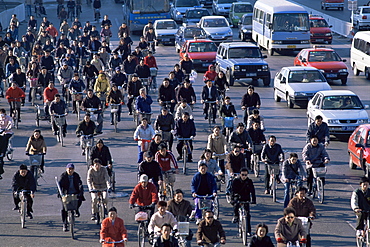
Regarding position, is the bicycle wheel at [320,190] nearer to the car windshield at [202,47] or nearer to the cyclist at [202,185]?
the cyclist at [202,185]

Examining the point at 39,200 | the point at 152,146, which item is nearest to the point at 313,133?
the point at 152,146

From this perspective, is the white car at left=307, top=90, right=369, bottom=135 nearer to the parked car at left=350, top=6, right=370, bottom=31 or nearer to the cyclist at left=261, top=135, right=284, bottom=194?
the cyclist at left=261, top=135, right=284, bottom=194

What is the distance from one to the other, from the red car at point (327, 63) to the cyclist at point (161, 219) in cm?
2160

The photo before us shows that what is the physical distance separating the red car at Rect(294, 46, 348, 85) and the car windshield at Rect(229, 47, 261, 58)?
78.9 inches

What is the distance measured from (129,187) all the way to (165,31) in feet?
101

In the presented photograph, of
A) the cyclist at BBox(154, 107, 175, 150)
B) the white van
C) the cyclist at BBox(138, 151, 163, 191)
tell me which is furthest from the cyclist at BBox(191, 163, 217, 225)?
the white van

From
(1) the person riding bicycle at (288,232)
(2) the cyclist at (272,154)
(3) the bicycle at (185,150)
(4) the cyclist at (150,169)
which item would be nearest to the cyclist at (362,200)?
(1) the person riding bicycle at (288,232)

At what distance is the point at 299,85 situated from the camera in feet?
100

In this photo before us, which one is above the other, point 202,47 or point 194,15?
point 202,47

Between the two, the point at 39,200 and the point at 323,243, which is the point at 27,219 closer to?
the point at 39,200

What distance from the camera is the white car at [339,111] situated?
973 inches

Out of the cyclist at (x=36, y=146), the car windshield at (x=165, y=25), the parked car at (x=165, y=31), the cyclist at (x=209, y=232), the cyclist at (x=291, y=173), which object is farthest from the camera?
the car windshield at (x=165, y=25)

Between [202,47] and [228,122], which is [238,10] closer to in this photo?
[202,47]

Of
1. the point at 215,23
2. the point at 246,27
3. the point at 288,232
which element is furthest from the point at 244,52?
the point at 288,232
